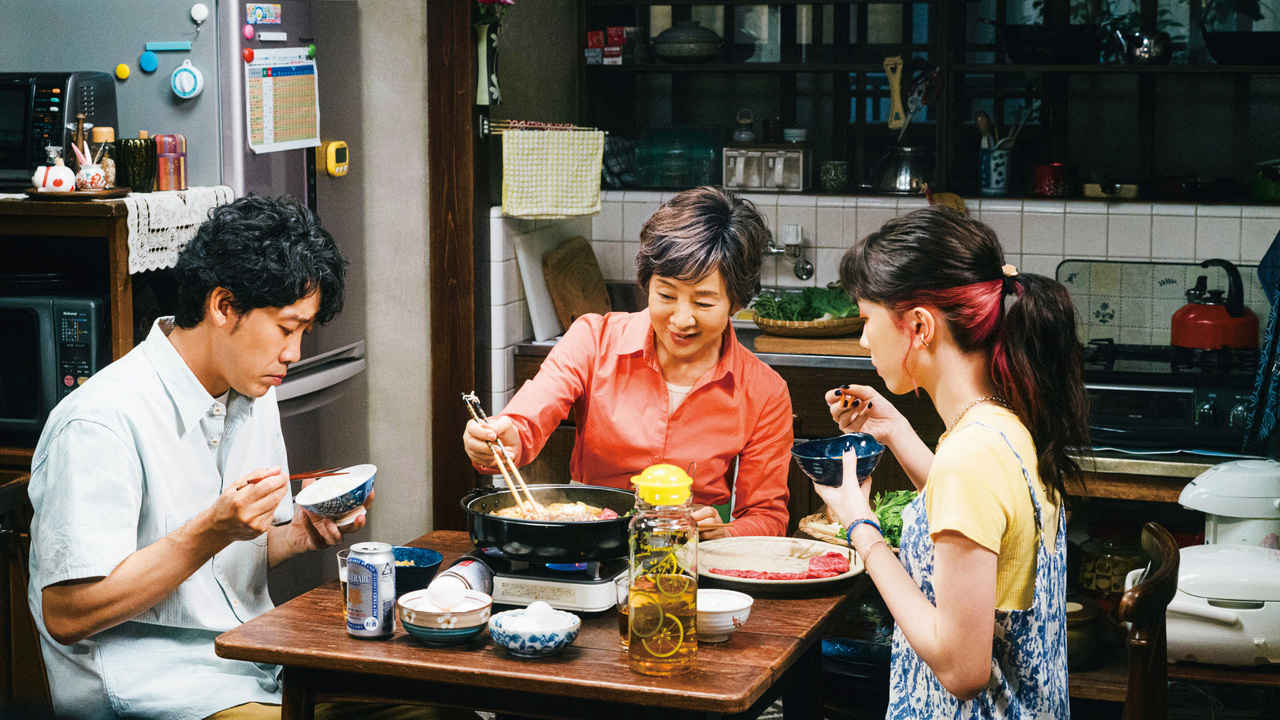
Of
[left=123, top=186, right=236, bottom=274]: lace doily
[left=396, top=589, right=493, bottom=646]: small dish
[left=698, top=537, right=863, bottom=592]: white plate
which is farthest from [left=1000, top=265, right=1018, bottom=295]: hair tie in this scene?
[left=123, top=186, right=236, bottom=274]: lace doily

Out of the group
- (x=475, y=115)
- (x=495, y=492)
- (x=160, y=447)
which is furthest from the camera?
(x=475, y=115)

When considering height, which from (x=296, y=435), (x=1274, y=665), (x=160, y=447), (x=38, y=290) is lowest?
(x=1274, y=665)

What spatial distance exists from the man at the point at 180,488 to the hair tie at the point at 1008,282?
1.12 meters

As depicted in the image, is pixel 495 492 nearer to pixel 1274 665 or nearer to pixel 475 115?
pixel 1274 665

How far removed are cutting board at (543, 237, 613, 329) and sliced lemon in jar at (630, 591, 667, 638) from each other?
2673 mm

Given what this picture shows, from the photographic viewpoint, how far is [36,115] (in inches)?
123

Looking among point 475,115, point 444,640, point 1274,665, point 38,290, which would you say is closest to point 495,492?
point 444,640

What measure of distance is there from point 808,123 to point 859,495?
332cm

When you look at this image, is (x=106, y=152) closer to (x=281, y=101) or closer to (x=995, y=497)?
(x=281, y=101)

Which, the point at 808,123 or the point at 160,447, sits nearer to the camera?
the point at 160,447

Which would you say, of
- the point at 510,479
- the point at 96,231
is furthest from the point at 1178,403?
the point at 96,231

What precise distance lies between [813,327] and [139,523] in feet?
8.21

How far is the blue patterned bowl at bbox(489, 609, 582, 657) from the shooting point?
1796 mm

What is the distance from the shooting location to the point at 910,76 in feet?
15.7
